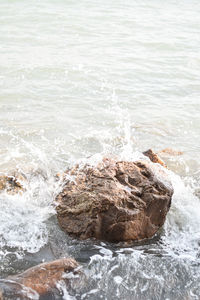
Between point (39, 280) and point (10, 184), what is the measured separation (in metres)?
1.77

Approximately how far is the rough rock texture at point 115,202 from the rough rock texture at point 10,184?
72 cm

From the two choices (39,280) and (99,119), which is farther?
(99,119)

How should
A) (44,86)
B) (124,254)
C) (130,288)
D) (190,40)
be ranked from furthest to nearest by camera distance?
1. (190,40)
2. (44,86)
3. (124,254)
4. (130,288)

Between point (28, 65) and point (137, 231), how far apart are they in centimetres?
671

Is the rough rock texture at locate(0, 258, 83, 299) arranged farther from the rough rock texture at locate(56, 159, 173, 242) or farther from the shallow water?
the rough rock texture at locate(56, 159, 173, 242)

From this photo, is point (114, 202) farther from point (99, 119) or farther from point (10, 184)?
point (99, 119)

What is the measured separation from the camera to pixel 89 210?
14.7 feet

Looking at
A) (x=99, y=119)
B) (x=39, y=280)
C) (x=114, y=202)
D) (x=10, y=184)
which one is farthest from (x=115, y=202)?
(x=99, y=119)

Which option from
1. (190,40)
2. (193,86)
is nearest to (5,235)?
(193,86)

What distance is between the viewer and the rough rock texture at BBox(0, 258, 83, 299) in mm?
3705

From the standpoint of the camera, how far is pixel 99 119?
797cm

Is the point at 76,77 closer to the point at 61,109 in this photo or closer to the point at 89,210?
the point at 61,109

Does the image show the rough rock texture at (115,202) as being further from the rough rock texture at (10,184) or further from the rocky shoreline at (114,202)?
the rough rock texture at (10,184)

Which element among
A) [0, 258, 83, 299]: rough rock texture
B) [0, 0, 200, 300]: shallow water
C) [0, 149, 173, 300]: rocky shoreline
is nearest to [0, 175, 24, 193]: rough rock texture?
[0, 0, 200, 300]: shallow water
